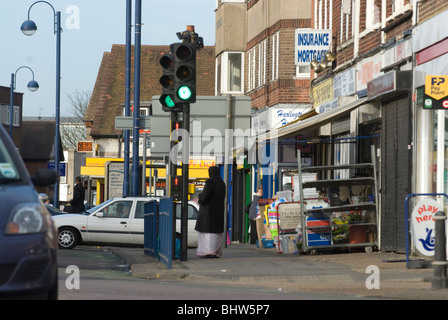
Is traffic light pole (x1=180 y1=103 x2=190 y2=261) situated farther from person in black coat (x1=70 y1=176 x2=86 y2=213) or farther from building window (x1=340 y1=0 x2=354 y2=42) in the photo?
person in black coat (x1=70 y1=176 x2=86 y2=213)

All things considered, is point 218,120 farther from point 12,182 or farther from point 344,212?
point 12,182

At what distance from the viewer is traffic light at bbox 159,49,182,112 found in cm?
1759

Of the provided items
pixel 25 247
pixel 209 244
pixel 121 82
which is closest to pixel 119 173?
pixel 209 244

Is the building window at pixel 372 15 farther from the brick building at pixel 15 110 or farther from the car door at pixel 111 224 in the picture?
the brick building at pixel 15 110

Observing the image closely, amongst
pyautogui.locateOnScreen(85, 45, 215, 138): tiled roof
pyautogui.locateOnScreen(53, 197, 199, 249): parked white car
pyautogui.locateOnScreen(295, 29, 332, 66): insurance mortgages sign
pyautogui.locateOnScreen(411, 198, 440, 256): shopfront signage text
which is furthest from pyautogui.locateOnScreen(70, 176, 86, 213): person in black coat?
pyautogui.locateOnScreen(85, 45, 215, 138): tiled roof

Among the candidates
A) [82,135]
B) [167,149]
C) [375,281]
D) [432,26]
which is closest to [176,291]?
[375,281]

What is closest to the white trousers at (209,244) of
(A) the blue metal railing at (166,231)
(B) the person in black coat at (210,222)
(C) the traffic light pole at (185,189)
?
(B) the person in black coat at (210,222)

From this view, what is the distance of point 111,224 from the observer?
25.9 meters

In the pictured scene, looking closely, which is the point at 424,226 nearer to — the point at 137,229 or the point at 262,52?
the point at 137,229

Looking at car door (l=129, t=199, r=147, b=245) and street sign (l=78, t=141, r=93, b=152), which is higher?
street sign (l=78, t=141, r=93, b=152)

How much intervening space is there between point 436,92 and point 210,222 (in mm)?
7282

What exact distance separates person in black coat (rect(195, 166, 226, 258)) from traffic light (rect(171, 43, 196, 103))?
260 centimetres

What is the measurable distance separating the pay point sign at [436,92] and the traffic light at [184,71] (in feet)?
17.1

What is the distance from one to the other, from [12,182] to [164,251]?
9343mm
